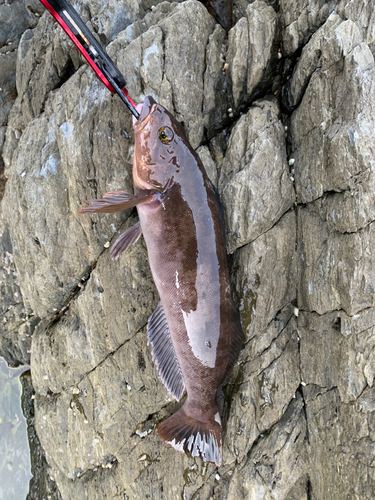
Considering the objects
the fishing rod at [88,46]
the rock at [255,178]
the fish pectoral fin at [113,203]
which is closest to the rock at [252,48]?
the rock at [255,178]

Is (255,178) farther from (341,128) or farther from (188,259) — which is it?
(188,259)

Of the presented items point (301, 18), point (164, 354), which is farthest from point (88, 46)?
point (164, 354)

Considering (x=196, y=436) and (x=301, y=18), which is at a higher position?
(x=301, y=18)

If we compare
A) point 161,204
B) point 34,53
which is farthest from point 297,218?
point 34,53

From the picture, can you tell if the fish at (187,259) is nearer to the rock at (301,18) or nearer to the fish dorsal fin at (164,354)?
the fish dorsal fin at (164,354)

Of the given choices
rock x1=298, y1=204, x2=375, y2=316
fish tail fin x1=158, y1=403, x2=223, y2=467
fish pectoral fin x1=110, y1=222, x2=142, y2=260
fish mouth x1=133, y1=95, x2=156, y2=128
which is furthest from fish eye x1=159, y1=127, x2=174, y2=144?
fish tail fin x1=158, y1=403, x2=223, y2=467

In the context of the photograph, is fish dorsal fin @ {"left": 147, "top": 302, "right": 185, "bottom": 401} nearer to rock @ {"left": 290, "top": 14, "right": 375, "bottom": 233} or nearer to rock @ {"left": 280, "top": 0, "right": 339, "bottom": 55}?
rock @ {"left": 290, "top": 14, "right": 375, "bottom": 233}
